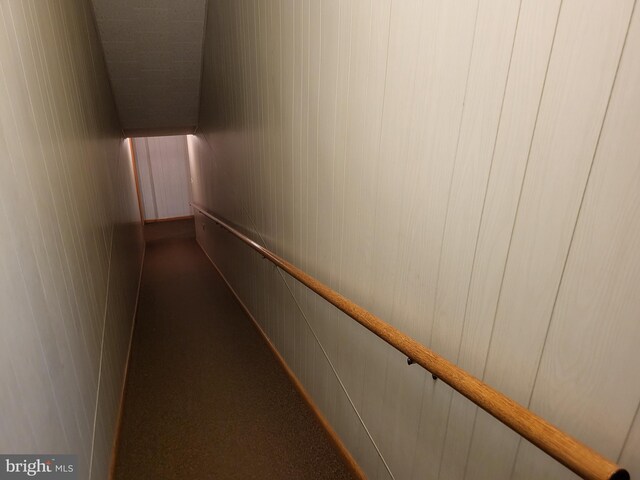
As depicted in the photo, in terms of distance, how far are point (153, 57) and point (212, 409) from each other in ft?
10.7

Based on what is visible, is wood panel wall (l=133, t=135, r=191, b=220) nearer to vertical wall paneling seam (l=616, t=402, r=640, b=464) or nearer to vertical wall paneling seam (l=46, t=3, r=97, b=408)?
vertical wall paneling seam (l=46, t=3, r=97, b=408)

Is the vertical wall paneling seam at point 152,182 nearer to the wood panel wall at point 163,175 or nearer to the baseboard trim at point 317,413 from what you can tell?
the wood panel wall at point 163,175

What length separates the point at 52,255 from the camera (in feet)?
4.54

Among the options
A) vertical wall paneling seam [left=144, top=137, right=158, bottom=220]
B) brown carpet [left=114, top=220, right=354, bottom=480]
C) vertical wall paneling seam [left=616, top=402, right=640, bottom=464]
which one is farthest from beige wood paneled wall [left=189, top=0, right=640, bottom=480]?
vertical wall paneling seam [left=144, top=137, right=158, bottom=220]

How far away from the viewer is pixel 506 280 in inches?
38.7

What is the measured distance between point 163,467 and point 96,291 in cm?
97

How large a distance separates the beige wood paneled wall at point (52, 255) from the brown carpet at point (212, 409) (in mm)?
241

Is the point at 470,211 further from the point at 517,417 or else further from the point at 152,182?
the point at 152,182

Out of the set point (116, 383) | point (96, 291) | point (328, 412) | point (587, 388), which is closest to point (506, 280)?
point (587, 388)

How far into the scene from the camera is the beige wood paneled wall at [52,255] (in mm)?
1021

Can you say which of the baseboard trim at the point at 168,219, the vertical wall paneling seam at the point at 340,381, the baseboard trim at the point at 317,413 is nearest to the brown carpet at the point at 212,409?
the baseboard trim at the point at 317,413

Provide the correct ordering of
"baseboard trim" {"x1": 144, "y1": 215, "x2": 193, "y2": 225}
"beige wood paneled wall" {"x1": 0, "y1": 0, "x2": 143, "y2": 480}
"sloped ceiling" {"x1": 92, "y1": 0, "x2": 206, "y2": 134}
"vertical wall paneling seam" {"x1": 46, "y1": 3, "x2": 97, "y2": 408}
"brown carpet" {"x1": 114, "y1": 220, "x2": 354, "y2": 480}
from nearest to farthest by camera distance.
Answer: "beige wood paneled wall" {"x1": 0, "y1": 0, "x2": 143, "y2": 480}, "vertical wall paneling seam" {"x1": 46, "y1": 3, "x2": 97, "y2": 408}, "brown carpet" {"x1": 114, "y1": 220, "x2": 354, "y2": 480}, "sloped ceiling" {"x1": 92, "y1": 0, "x2": 206, "y2": 134}, "baseboard trim" {"x1": 144, "y1": 215, "x2": 193, "y2": 225}

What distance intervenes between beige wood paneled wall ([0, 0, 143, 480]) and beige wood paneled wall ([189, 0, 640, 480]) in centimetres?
104

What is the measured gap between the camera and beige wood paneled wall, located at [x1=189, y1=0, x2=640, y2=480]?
0.75 meters
